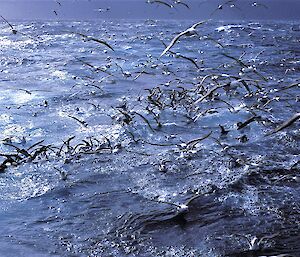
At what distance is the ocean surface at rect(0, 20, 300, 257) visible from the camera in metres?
3.92

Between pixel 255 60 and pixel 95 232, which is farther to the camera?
pixel 255 60

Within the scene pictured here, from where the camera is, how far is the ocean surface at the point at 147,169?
3.92m

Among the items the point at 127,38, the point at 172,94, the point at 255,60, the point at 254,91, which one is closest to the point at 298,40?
the point at 255,60

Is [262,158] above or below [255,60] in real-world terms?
below

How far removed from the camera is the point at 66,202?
4570 millimetres

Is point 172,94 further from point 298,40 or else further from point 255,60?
point 298,40

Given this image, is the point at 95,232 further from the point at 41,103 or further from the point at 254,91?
the point at 254,91

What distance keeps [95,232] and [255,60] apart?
960cm

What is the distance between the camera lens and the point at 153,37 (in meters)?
16.8

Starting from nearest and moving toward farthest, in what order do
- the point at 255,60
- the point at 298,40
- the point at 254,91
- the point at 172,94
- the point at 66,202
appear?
the point at 66,202
the point at 172,94
the point at 254,91
the point at 255,60
the point at 298,40

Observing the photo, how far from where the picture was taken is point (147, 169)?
5.30 metres

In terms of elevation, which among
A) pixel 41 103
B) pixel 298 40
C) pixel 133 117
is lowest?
pixel 133 117

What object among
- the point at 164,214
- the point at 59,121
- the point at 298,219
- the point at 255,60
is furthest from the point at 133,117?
the point at 255,60

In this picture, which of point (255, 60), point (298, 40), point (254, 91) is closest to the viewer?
point (254, 91)
